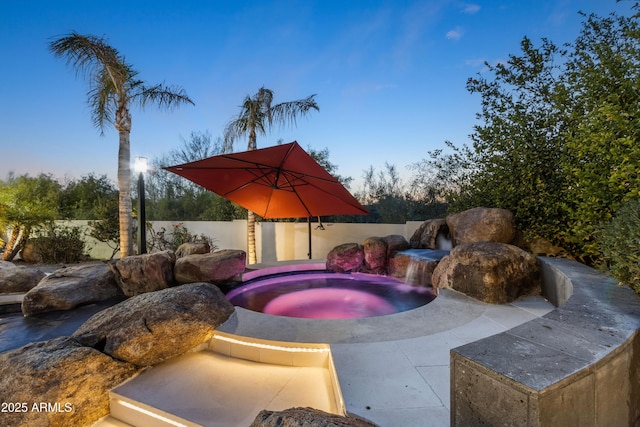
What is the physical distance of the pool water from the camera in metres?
5.06

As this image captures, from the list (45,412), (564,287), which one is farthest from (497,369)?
(45,412)

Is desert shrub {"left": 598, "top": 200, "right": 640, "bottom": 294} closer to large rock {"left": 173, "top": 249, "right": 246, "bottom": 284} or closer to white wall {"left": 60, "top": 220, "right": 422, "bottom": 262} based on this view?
large rock {"left": 173, "top": 249, "right": 246, "bottom": 284}

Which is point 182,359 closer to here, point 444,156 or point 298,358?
point 298,358

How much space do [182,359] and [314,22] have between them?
9.64 metres

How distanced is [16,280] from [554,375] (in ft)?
29.5

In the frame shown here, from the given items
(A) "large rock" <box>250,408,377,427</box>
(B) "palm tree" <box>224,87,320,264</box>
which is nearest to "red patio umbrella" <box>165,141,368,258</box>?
(B) "palm tree" <box>224,87,320,264</box>

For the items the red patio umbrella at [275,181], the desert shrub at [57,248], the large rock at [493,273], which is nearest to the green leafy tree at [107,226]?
the desert shrub at [57,248]

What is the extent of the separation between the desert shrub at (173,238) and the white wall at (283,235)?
0.87ft

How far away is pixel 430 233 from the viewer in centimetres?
754

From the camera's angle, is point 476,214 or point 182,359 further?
point 476,214

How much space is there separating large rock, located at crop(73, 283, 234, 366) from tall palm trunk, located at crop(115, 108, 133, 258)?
5.48 metres

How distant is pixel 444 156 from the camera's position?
10180 mm

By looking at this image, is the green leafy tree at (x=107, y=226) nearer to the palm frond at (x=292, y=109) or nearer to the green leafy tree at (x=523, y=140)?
the palm frond at (x=292, y=109)

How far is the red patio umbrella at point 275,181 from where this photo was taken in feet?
16.7
